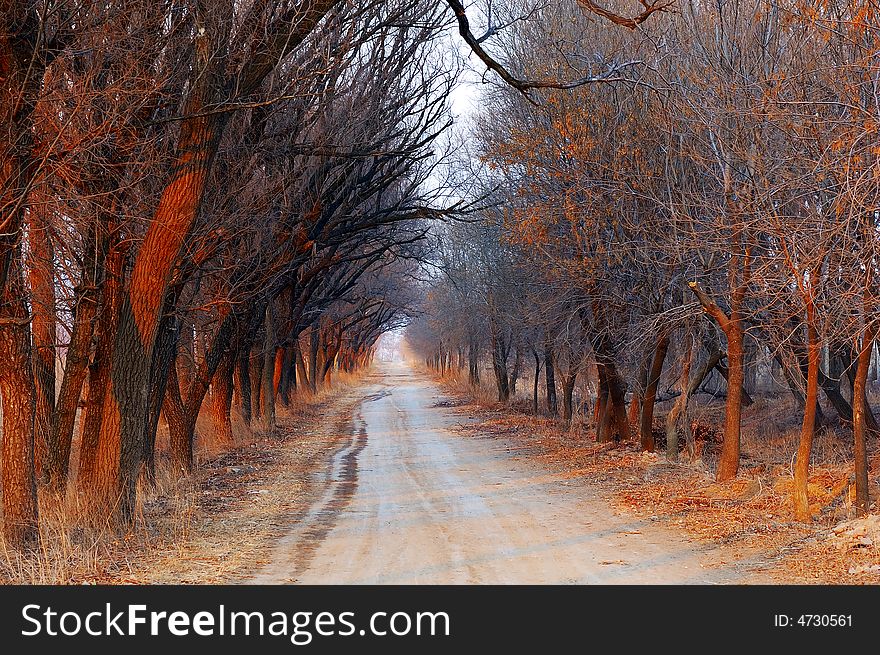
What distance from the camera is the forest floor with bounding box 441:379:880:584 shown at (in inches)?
316

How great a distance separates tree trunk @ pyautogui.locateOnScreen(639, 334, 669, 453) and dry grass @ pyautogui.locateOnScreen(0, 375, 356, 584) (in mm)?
6930

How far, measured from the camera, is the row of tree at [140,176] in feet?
27.3

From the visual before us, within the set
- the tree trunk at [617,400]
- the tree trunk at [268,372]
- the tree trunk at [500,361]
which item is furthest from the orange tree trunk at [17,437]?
the tree trunk at [500,361]

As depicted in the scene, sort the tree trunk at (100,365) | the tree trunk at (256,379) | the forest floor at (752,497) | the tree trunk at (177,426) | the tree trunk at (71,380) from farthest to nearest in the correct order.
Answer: the tree trunk at (256,379), the tree trunk at (177,426), the tree trunk at (71,380), the tree trunk at (100,365), the forest floor at (752,497)

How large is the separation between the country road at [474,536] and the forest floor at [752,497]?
38cm

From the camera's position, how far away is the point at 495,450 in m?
20.3

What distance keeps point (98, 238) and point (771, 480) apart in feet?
31.6

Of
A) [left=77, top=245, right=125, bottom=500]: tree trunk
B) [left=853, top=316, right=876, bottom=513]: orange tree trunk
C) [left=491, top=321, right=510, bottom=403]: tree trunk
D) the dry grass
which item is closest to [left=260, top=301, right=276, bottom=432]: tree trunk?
the dry grass

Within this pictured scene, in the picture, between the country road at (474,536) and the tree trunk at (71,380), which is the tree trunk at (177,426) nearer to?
the country road at (474,536)

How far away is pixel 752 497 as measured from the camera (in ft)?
37.6

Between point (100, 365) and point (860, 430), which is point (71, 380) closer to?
point (100, 365)

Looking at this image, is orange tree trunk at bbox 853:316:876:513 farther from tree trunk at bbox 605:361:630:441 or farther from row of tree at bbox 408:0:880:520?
tree trunk at bbox 605:361:630:441

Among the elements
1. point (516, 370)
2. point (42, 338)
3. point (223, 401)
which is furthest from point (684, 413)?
point (516, 370)

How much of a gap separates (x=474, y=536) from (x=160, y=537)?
3431 mm
